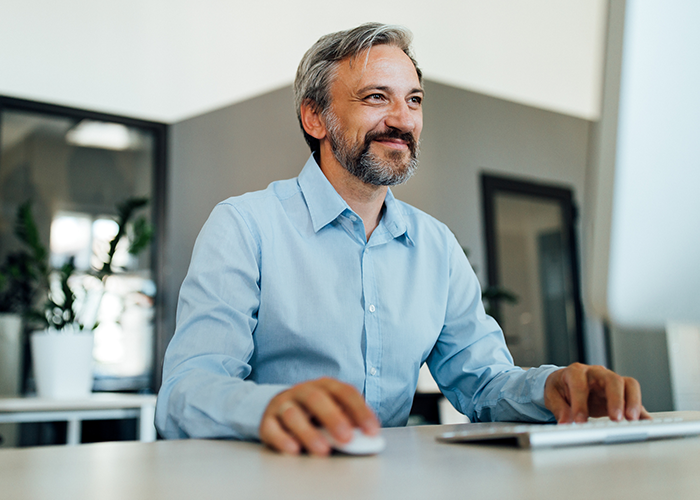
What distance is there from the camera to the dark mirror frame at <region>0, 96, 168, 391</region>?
13.6 ft

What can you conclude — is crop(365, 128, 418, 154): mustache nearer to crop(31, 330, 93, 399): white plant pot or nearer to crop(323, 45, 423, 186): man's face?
crop(323, 45, 423, 186): man's face

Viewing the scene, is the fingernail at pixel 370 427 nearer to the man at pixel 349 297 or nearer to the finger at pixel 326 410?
the finger at pixel 326 410

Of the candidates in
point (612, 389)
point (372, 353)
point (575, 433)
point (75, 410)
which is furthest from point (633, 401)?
point (75, 410)

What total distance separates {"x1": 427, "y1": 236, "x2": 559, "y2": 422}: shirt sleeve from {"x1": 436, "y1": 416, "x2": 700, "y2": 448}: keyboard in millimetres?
359

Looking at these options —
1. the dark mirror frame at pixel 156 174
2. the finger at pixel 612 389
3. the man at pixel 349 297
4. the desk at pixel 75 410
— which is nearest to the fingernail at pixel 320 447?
the man at pixel 349 297

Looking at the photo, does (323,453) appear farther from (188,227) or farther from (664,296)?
(188,227)

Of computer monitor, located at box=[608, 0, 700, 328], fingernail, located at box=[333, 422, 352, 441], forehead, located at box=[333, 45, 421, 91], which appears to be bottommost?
fingernail, located at box=[333, 422, 352, 441]

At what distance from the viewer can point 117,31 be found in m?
4.30

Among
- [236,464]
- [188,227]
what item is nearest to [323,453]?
[236,464]

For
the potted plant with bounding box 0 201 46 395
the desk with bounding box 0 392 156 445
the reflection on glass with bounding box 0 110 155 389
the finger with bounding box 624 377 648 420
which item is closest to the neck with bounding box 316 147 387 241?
the finger with bounding box 624 377 648 420

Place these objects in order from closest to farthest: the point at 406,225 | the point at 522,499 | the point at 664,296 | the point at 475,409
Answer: the point at 522,499, the point at 664,296, the point at 475,409, the point at 406,225

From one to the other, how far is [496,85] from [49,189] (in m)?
3.53

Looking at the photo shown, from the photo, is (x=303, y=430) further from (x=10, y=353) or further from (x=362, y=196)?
(x=10, y=353)

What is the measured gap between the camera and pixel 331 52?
1612 mm
